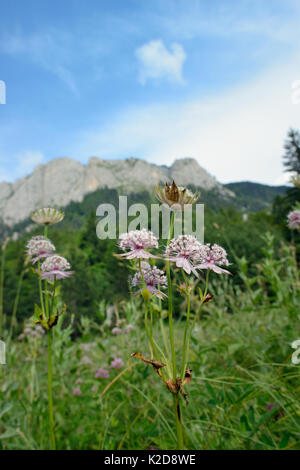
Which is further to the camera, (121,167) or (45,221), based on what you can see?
(121,167)

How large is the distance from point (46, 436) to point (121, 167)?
134589mm

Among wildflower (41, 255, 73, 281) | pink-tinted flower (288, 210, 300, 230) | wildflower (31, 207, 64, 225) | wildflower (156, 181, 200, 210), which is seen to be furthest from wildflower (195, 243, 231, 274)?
pink-tinted flower (288, 210, 300, 230)

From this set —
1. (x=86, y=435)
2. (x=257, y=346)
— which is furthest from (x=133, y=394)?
(x=257, y=346)

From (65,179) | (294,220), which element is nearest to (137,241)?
(294,220)

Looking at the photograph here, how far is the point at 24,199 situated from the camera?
108 meters

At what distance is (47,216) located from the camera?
47.9 inches

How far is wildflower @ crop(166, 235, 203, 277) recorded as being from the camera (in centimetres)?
80

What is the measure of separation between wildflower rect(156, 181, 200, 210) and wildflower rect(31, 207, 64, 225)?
1.82 ft

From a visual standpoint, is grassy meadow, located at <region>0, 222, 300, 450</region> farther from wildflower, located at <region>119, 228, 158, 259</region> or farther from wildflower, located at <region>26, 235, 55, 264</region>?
wildflower, located at <region>119, 228, 158, 259</region>

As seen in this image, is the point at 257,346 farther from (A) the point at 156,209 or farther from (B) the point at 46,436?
(A) the point at 156,209

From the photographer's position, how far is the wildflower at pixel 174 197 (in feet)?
2.67

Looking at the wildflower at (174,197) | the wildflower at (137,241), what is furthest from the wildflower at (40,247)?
the wildflower at (174,197)

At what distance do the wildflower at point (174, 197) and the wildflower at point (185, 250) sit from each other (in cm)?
9
